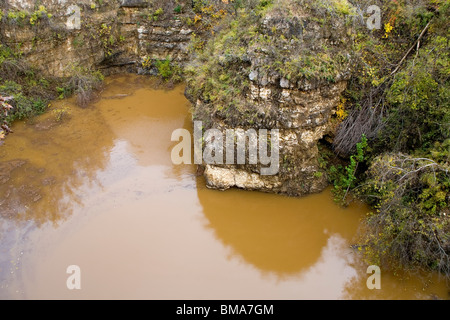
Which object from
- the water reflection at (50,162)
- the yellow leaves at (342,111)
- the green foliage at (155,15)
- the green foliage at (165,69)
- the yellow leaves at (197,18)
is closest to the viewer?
the water reflection at (50,162)

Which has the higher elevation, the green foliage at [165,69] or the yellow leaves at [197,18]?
the yellow leaves at [197,18]

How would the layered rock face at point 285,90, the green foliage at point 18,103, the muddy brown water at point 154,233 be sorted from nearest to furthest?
the muddy brown water at point 154,233 → the layered rock face at point 285,90 → the green foliage at point 18,103

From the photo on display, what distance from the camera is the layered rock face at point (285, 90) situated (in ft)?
24.1

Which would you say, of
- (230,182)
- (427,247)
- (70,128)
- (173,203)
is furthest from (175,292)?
(70,128)

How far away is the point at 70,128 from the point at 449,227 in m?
9.94

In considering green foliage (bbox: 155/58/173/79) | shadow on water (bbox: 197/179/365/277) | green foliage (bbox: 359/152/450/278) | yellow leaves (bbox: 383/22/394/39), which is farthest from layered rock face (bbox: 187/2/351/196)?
green foliage (bbox: 155/58/173/79)

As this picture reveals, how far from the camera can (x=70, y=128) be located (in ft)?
34.2

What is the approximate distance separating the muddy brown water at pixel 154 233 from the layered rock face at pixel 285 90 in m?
0.50

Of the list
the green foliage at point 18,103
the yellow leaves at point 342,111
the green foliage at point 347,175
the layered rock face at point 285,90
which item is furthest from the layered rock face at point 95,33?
the green foliage at point 347,175

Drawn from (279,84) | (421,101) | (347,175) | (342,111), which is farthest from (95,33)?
(421,101)

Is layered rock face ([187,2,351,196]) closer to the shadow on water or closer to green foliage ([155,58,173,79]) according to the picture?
the shadow on water

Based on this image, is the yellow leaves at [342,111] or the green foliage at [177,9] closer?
the yellow leaves at [342,111]

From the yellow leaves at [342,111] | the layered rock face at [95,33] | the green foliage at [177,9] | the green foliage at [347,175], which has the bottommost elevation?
the green foliage at [347,175]

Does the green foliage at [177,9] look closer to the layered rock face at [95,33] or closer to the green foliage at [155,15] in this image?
the layered rock face at [95,33]
